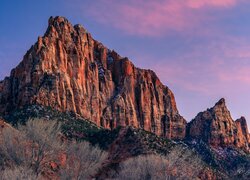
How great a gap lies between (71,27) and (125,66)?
95.2 feet

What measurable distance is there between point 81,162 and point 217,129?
116 metres

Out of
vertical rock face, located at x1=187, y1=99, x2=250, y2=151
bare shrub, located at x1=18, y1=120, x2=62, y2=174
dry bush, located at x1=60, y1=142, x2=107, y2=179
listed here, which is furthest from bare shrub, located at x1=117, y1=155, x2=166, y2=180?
vertical rock face, located at x1=187, y1=99, x2=250, y2=151

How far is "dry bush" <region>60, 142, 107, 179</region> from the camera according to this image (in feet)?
246

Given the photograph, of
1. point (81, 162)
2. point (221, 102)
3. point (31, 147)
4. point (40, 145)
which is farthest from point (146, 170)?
point (221, 102)

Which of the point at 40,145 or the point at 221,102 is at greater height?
the point at 221,102

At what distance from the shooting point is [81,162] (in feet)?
266

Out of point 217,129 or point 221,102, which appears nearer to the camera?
point 217,129

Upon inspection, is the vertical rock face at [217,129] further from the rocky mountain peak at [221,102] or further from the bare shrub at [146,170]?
the bare shrub at [146,170]

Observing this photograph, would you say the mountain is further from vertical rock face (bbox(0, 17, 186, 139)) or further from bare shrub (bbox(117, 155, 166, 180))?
bare shrub (bbox(117, 155, 166, 180))

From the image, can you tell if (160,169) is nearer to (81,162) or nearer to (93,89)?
(81,162)

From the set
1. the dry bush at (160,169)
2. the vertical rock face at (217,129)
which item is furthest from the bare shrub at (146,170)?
the vertical rock face at (217,129)

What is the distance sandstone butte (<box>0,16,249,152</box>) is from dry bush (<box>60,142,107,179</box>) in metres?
44.4

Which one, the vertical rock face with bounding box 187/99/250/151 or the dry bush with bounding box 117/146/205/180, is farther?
the vertical rock face with bounding box 187/99/250/151

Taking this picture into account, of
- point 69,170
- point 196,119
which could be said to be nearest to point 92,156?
point 69,170
